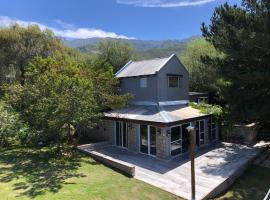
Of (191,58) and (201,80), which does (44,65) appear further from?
(191,58)

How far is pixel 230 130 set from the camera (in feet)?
67.5

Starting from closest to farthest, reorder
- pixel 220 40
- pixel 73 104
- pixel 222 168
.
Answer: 1. pixel 222 168
2. pixel 73 104
3. pixel 220 40

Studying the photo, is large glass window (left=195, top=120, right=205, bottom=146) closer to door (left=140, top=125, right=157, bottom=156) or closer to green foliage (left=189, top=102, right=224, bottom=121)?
green foliage (left=189, top=102, right=224, bottom=121)

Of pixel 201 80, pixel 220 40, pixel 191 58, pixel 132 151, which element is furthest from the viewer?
pixel 191 58

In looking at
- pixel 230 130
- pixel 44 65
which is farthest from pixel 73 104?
pixel 230 130

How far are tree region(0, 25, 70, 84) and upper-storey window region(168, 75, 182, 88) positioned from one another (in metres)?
22.9

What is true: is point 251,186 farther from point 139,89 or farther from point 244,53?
point 139,89

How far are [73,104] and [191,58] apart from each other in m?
27.1

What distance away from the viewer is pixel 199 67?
32.9 metres

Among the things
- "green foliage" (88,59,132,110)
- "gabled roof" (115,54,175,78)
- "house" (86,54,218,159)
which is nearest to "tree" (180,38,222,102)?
"house" (86,54,218,159)

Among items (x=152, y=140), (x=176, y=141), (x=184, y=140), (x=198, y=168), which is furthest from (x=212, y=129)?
(x=198, y=168)

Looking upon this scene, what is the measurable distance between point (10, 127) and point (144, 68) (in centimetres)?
1170

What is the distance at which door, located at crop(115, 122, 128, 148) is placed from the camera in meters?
19.0

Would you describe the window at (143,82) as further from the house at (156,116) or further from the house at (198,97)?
the house at (198,97)
